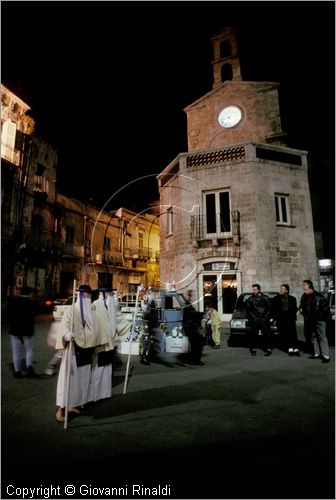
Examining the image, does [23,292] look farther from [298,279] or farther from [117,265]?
[117,265]

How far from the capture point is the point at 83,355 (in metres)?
4.60

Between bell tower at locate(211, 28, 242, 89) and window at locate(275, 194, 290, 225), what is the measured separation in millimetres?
9654

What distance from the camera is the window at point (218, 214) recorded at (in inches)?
603

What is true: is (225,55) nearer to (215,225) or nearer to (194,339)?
(215,225)

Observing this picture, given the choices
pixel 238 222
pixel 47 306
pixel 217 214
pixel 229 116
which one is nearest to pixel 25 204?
pixel 47 306

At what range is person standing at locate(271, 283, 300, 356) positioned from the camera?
858 centimetres

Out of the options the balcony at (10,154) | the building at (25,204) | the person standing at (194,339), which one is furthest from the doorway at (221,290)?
the balcony at (10,154)

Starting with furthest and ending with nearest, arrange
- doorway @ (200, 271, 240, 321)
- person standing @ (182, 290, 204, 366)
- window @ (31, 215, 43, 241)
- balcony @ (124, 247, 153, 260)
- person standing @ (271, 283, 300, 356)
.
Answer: balcony @ (124, 247, 153, 260) → window @ (31, 215, 43, 241) → doorway @ (200, 271, 240, 321) → person standing @ (271, 283, 300, 356) → person standing @ (182, 290, 204, 366)

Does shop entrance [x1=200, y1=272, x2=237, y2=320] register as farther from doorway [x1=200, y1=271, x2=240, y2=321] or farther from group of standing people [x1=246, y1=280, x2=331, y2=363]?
group of standing people [x1=246, y1=280, x2=331, y2=363]

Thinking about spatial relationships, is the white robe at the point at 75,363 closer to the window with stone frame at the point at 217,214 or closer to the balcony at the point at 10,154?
the window with stone frame at the point at 217,214

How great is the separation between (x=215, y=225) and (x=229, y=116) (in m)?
8.38

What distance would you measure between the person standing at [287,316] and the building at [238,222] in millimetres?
4897

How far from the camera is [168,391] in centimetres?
540

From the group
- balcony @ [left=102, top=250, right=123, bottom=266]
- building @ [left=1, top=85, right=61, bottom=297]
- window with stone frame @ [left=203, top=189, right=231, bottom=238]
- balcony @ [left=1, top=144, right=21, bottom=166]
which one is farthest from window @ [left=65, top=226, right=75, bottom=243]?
window with stone frame @ [left=203, top=189, right=231, bottom=238]
